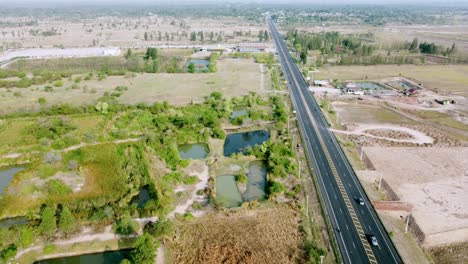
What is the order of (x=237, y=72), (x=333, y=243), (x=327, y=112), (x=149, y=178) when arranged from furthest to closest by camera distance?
1. (x=237, y=72)
2. (x=327, y=112)
3. (x=149, y=178)
4. (x=333, y=243)

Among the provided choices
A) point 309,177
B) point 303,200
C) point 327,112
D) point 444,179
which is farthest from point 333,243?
point 327,112

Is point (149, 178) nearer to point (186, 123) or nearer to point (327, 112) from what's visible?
point (186, 123)

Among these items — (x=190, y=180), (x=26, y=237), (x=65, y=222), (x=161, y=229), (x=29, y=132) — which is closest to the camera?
(x=26, y=237)

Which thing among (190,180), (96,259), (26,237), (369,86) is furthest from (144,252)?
(369,86)

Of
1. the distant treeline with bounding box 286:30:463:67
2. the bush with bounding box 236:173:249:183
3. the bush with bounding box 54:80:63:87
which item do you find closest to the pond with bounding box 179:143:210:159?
the bush with bounding box 236:173:249:183

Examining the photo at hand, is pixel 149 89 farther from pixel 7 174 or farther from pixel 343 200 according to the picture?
pixel 343 200

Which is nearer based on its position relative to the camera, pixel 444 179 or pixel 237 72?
pixel 444 179

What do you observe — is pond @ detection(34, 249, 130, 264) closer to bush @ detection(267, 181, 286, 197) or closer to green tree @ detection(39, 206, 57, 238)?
green tree @ detection(39, 206, 57, 238)
